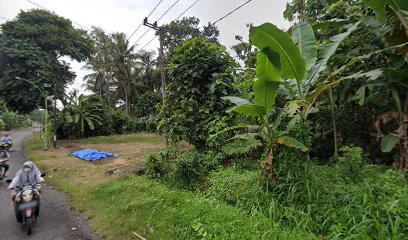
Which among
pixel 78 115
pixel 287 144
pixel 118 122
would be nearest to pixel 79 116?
pixel 78 115

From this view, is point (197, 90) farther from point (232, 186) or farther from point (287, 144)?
point (287, 144)

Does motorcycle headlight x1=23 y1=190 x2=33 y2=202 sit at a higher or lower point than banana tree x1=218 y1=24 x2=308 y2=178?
lower

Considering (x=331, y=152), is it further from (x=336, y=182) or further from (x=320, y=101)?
(x=336, y=182)

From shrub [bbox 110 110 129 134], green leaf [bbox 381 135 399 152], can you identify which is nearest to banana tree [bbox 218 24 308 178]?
green leaf [bbox 381 135 399 152]

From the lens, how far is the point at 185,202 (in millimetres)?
4508

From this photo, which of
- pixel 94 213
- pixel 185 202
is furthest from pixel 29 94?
pixel 185 202

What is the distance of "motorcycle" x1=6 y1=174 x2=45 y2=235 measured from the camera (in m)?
5.14

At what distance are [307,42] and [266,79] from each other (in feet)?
3.54

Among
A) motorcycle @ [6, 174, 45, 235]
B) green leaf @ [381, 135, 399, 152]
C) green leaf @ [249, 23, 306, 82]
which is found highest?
green leaf @ [249, 23, 306, 82]

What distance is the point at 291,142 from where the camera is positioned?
12.3ft

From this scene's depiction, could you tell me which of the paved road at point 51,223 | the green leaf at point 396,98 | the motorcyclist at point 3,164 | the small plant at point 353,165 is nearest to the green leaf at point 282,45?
the small plant at point 353,165

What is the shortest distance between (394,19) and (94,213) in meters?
6.65

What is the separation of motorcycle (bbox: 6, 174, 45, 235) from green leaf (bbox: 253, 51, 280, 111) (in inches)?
187

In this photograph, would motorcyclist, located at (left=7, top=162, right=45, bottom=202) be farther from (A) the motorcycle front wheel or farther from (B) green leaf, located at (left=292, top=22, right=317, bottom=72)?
(B) green leaf, located at (left=292, top=22, right=317, bottom=72)
